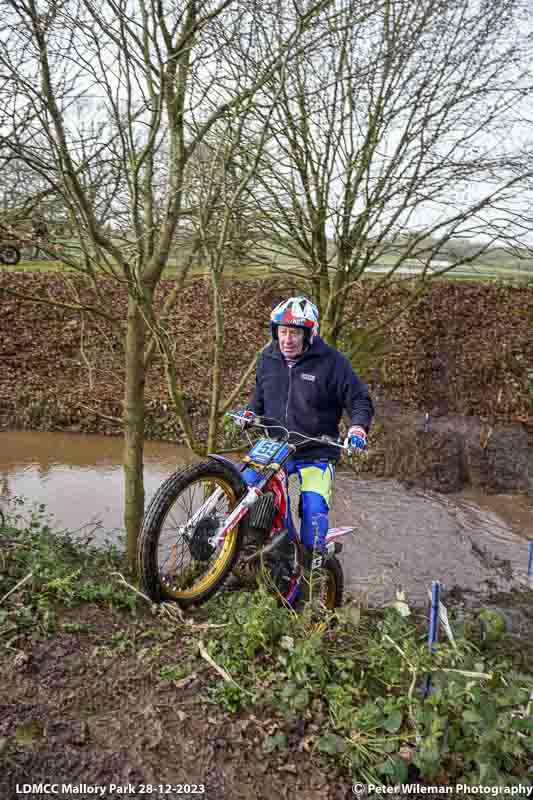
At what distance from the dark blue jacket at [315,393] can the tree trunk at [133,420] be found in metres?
1.92

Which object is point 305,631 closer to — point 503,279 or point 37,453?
point 37,453

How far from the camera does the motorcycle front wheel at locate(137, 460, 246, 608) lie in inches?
129

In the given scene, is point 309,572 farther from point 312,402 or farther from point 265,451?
point 312,402

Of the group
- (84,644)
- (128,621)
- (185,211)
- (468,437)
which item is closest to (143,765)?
(84,644)

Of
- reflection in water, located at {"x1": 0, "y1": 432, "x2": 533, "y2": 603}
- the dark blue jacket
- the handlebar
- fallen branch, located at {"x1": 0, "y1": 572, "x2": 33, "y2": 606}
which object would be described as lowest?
reflection in water, located at {"x1": 0, "y1": 432, "x2": 533, "y2": 603}

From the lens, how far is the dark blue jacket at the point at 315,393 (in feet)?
13.7

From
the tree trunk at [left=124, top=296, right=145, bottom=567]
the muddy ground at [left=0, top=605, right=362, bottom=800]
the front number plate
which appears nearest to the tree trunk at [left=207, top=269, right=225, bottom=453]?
the tree trunk at [left=124, top=296, right=145, bottom=567]

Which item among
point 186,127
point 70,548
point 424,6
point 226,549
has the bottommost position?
point 70,548

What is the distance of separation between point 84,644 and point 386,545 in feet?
21.5

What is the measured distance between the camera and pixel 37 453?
13.4 meters

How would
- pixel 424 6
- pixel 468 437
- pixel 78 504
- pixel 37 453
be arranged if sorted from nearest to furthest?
pixel 424 6 → pixel 78 504 → pixel 37 453 → pixel 468 437

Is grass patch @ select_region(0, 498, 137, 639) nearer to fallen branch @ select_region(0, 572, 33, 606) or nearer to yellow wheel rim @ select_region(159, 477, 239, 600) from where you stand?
fallen branch @ select_region(0, 572, 33, 606)

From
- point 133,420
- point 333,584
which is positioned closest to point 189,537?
point 333,584

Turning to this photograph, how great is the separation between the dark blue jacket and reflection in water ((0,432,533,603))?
9.50 ft
